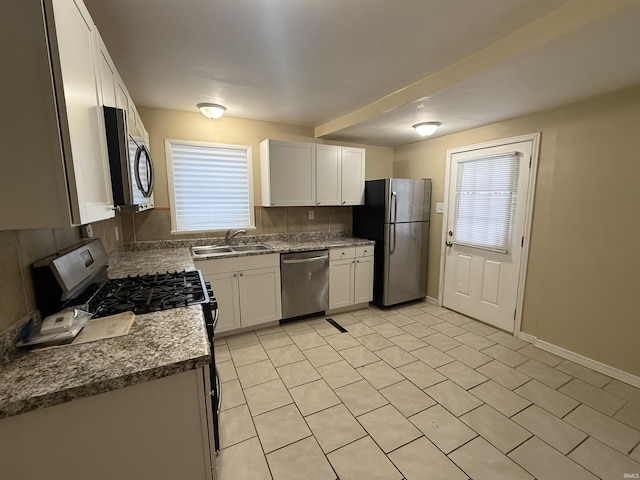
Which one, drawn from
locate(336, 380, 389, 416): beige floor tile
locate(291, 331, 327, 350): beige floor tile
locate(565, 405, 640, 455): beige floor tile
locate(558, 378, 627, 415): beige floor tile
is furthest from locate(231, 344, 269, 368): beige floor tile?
locate(558, 378, 627, 415): beige floor tile

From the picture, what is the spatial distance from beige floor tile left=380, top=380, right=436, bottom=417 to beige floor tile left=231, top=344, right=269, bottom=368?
3.65 ft

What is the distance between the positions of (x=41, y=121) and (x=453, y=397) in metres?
2.57

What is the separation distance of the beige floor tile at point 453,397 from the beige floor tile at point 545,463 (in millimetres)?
345

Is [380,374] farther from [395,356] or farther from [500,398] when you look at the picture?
[500,398]

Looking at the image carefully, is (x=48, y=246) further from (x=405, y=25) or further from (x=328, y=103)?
(x=328, y=103)

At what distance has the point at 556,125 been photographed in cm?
251

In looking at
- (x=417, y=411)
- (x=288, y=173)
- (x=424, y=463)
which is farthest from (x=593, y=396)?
(x=288, y=173)

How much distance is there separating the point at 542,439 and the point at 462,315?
1.84 metres

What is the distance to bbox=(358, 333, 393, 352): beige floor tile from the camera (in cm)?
272

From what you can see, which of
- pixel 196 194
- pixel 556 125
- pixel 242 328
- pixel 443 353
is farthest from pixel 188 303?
pixel 556 125

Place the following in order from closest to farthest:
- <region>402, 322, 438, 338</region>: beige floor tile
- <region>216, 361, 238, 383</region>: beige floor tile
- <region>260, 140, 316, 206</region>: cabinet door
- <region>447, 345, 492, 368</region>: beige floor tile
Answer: <region>216, 361, 238, 383</region>: beige floor tile
<region>447, 345, 492, 368</region>: beige floor tile
<region>402, 322, 438, 338</region>: beige floor tile
<region>260, 140, 316, 206</region>: cabinet door

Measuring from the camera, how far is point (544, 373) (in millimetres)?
2303

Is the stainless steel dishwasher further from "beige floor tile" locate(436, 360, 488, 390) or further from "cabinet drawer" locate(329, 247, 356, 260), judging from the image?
"beige floor tile" locate(436, 360, 488, 390)

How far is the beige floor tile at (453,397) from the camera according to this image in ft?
6.29
